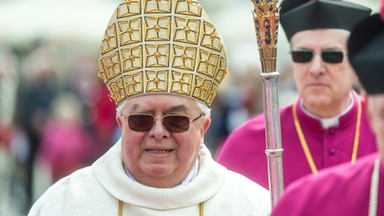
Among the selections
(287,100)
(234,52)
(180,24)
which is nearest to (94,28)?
(234,52)

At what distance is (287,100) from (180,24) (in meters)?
6.85

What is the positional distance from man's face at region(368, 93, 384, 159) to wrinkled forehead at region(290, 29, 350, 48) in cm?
405

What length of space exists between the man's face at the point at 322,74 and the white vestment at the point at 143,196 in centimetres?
174

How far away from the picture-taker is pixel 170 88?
8.16 meters

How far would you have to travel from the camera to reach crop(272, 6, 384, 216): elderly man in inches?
233

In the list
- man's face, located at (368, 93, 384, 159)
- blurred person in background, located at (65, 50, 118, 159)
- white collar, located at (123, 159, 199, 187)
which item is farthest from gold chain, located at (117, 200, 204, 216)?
blurred person in background, located at (65, 50, 118, 159)

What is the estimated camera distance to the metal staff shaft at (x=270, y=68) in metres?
7.64

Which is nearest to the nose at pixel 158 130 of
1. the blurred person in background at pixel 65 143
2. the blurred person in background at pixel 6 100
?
the blurred person in background at pixel 65 143

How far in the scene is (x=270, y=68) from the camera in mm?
7641

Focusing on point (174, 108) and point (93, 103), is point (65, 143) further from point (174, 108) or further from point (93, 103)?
point (174, 108)

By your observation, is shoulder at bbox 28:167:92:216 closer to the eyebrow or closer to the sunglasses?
the eyebrow

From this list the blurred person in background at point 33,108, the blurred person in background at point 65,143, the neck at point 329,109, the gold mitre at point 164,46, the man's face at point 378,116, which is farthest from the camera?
the blurred person in background at point 33,108

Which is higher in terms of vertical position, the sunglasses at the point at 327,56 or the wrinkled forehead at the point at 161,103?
the sunglasses at the point at 327,56

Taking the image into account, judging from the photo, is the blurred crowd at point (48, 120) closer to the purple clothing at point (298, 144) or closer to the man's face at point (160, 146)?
the purple clothing at point (298, 144)
